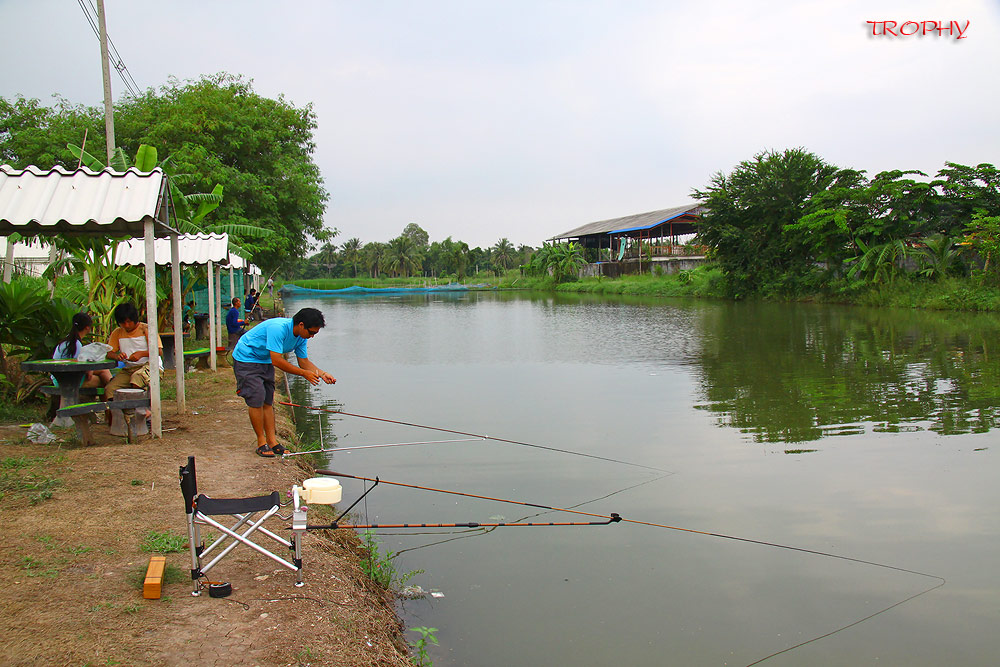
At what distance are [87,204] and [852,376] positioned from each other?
1226 cm

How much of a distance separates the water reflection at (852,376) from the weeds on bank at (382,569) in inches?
216

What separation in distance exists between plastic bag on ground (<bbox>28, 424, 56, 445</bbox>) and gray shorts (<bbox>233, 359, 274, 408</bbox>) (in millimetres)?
1828

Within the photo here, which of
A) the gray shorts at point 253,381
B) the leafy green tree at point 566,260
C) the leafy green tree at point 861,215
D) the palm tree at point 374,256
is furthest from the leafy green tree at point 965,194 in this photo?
the palm tree at point 374,256

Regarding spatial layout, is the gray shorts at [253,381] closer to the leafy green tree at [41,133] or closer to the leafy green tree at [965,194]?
the leafy green tree at [41,133]

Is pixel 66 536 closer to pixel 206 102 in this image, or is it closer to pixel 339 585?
pixel 339 585

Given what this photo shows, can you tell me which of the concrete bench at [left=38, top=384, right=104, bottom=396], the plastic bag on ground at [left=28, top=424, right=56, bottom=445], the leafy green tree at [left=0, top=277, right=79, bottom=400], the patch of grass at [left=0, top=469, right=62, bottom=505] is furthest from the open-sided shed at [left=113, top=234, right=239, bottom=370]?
the patch of grass at [left=0, top=469, right=62, bottom=505]

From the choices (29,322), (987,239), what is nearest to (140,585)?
(29,322)

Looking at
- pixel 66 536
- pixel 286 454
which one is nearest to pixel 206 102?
pixel 286 454

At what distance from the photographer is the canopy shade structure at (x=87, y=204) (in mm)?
6336

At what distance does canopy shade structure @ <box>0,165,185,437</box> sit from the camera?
6336mm

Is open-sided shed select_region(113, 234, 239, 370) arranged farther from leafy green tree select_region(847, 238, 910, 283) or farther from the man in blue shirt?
leafy green tree select_region(847, 238, 910, 283)

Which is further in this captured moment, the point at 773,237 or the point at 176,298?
the point at 773,237

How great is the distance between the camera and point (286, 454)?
6.98 meters

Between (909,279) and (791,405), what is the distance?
21.2 m
